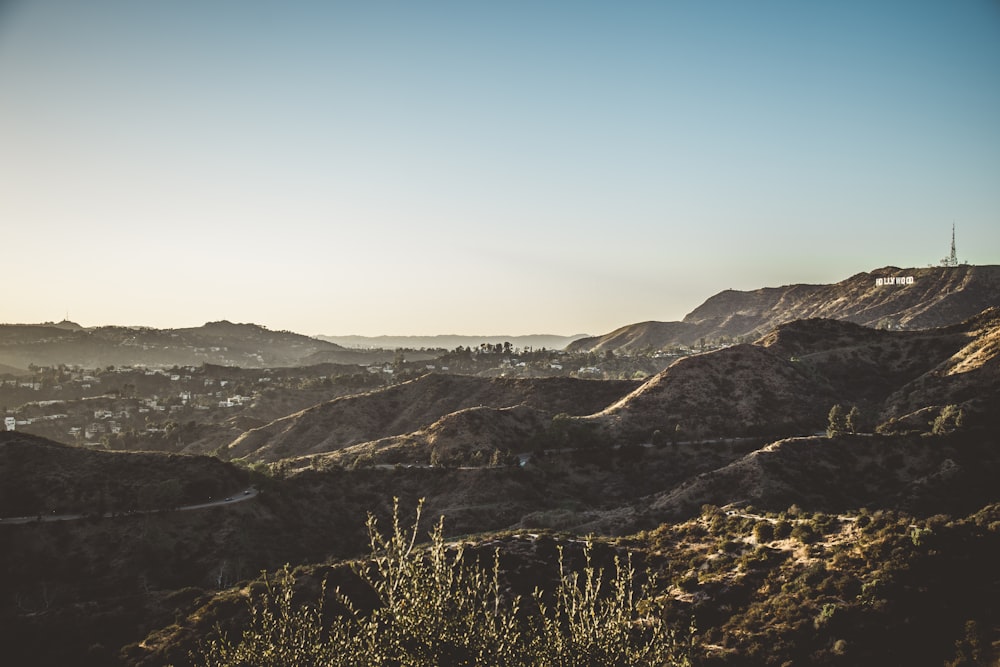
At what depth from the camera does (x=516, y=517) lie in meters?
73.4

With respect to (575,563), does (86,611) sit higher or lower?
lower

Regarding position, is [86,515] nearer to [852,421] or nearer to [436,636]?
[436,636]

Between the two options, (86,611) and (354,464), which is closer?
(86,611)

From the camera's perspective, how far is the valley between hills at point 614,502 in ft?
95.6

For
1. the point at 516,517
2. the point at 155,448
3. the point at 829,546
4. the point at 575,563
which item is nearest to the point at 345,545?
the point at 516,517

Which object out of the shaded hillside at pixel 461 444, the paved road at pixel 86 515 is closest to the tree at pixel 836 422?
the shaded hillside at pixel 461 444

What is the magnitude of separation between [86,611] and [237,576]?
62.6 feet

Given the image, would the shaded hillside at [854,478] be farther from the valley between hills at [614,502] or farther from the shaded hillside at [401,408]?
the shaded hillside at [401,408]

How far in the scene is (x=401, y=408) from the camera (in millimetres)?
142375

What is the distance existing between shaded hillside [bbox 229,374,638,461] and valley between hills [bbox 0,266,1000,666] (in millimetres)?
665

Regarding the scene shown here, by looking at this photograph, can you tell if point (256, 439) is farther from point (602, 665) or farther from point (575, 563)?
point (602, 665)

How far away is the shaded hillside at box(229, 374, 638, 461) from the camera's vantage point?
125812 millimetres

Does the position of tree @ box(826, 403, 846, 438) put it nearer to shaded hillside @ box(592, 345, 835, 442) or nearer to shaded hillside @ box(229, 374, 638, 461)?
shaded hillside @ box(592, 345, 835, 442)

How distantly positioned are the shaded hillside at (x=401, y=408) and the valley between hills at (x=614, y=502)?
2.18 feet
